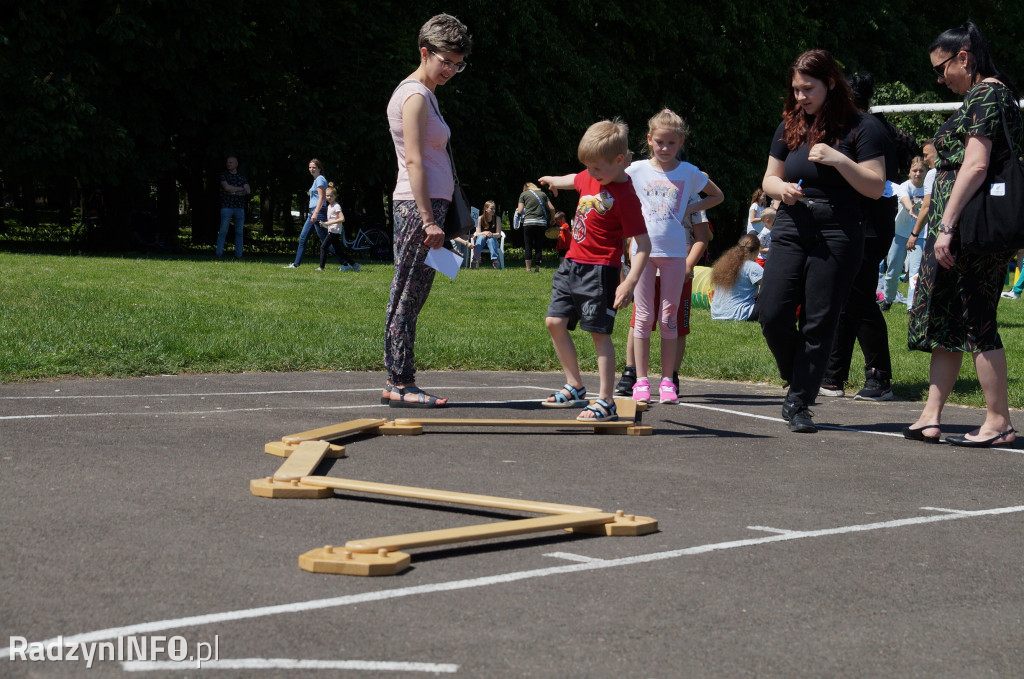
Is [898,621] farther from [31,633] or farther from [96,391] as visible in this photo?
[96,391]

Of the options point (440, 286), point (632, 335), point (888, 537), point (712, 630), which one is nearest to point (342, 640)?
point (712, 630)

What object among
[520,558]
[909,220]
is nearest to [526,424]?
[520,558]

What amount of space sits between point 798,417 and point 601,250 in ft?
5.03

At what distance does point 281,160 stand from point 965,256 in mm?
21339

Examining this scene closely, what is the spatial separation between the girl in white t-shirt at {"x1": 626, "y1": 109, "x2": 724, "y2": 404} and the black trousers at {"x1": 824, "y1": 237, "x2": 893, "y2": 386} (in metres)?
1.45

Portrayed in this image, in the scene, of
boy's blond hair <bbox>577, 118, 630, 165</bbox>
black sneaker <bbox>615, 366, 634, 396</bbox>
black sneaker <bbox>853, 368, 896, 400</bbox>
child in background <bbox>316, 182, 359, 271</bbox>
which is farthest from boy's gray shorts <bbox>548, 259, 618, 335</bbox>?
child in background <bbox>316, 182, 359, 271</bbox>

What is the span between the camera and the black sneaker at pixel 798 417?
23.2 feet

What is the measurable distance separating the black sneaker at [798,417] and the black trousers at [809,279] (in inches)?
1.5

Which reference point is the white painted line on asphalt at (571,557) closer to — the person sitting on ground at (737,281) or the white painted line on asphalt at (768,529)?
the white painted line on asphalt at (768,529)

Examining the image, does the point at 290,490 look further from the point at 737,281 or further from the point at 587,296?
the point at 737,281

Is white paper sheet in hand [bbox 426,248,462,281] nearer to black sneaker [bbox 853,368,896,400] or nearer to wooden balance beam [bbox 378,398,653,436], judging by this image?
wooden balance beam [bbox 378,398,653,436]

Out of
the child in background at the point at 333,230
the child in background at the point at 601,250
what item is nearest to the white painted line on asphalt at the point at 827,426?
the child in background at the point at 601,250

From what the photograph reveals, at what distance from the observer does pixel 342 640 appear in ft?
10.5

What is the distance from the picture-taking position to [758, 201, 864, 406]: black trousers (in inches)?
274
